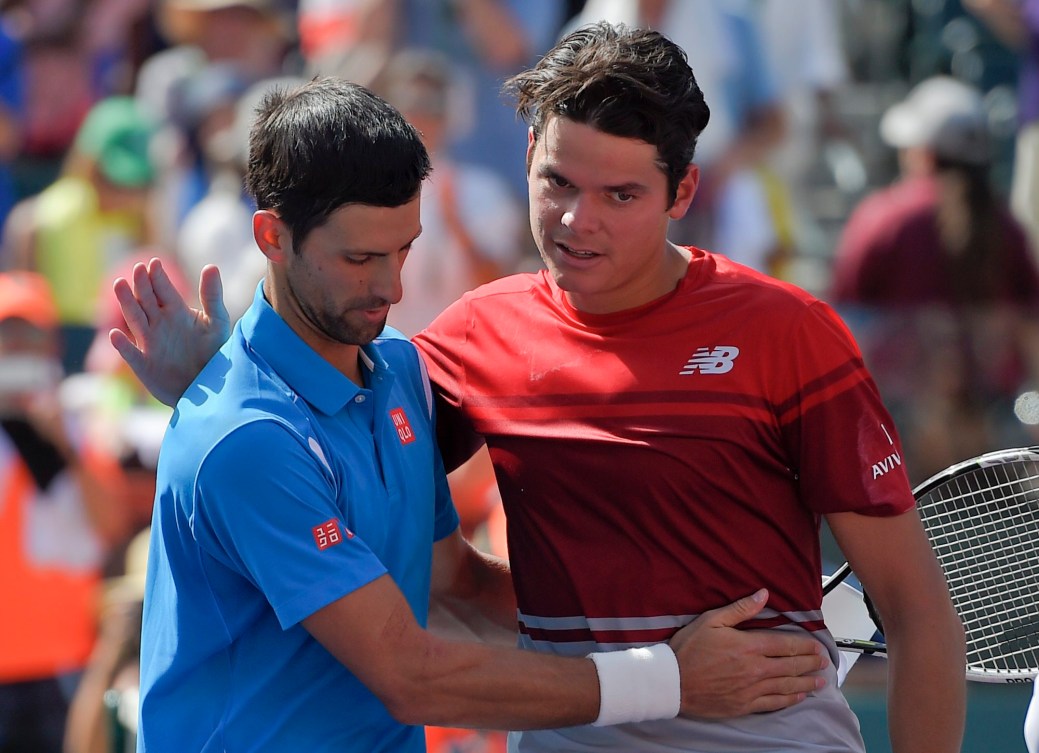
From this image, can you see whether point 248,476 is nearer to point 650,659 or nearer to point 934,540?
point 650,659

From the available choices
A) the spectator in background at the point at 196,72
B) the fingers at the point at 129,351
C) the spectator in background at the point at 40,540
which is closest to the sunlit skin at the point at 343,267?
the fingers at the point at 129,351

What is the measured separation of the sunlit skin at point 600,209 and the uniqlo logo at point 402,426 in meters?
0.33

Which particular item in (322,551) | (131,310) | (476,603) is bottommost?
(476,603)

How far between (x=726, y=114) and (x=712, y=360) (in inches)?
140

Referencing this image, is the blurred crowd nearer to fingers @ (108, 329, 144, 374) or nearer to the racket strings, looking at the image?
the racket strings

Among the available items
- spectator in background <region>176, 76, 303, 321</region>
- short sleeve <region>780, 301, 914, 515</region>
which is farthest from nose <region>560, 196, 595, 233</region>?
spectator in background <region>176, 76, 303, 321</region>

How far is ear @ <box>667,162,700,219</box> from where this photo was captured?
2336 mm

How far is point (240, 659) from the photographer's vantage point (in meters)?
2.18

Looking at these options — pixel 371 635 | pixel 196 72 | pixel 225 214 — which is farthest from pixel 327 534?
pixel 196 72

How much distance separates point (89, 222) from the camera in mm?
5891

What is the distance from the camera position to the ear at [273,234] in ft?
7.14

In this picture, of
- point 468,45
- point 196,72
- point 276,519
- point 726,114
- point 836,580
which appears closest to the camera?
point 276,519

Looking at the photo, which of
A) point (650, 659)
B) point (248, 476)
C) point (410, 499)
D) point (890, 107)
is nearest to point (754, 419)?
point (650, 659)

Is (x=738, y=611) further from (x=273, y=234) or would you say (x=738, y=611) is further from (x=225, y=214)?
(x=225, y=214)
